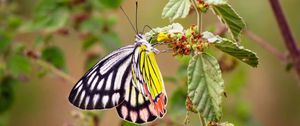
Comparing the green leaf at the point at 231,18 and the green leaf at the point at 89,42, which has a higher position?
the green leaf at the point at 89,42

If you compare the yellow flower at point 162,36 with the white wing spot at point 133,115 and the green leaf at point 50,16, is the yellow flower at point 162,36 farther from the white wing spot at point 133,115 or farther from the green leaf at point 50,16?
the green leaf at point 50,16

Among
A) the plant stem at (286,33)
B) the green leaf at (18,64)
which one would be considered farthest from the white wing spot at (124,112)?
the green leaf at (18,64)

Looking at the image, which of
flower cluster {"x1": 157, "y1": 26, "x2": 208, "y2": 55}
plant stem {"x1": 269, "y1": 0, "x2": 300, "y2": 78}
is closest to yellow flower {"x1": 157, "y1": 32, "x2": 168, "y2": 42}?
flower cluster {"x1": 157, "y1": 26, "x2": 208, "y2": 55}

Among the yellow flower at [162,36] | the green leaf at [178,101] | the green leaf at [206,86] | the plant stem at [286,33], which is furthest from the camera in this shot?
the green leaf at [178,101]

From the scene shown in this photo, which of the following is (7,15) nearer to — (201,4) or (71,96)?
(71,96)

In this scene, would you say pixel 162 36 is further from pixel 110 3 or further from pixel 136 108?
pixel 110 3
